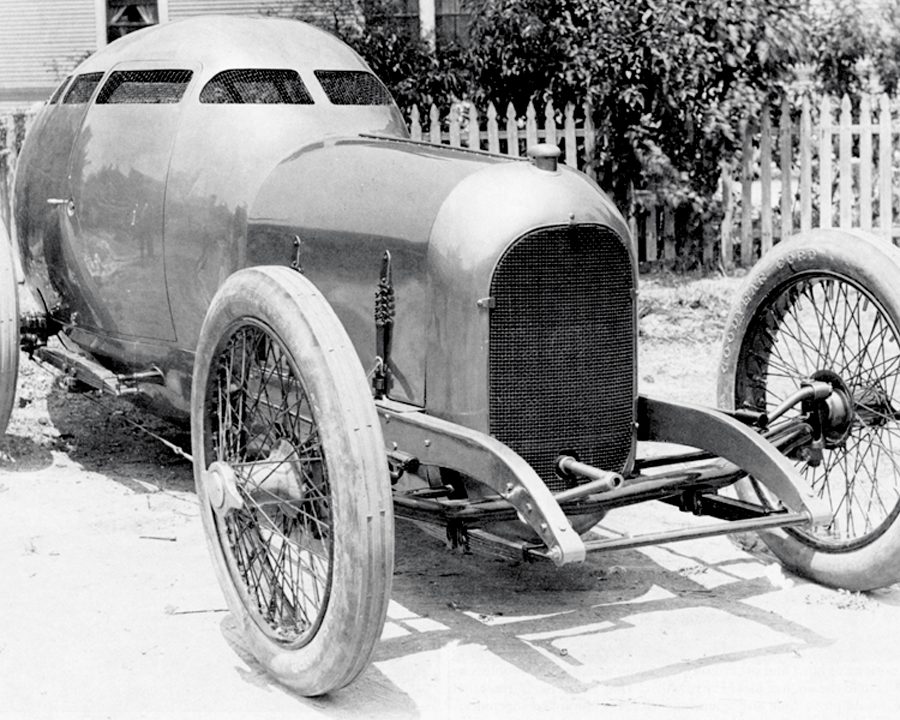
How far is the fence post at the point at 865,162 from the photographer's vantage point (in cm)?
1112

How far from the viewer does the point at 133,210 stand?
606 centimetres

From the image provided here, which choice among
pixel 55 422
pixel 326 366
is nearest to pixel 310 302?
pixel 326 366

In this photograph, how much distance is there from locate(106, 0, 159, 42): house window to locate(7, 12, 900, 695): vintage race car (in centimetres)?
1351

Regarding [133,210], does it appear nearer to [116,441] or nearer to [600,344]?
[116,441]

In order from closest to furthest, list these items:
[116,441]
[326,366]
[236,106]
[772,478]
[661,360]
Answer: [326,366] < [772,478] < [236,106] < [116,441] < [661,360]

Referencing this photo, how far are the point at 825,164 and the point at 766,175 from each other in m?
0.58

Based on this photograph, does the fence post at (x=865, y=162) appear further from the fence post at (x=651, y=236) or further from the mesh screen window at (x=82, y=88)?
the mesh screen window at (x=82, y=88)

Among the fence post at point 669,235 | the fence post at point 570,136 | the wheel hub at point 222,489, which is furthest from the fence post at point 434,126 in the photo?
the wheel hub at point 222,489

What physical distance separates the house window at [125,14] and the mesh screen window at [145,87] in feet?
42.3

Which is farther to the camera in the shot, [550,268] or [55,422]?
[55,422]

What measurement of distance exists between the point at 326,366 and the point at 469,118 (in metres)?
8.46

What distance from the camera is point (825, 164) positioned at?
1147 cm

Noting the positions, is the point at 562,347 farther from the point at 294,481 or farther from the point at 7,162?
the point at 7,162

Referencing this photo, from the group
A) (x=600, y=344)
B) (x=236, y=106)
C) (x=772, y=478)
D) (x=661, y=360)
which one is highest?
(x=236, y=106)
